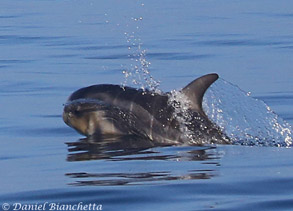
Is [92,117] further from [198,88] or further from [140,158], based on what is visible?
[140,158]

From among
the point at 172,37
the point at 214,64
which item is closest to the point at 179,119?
the point at 214,64

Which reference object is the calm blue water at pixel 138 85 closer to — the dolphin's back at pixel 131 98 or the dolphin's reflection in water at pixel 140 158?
the dolphin's reflection in water at pixel 140 158

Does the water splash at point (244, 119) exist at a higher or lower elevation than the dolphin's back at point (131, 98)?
lower

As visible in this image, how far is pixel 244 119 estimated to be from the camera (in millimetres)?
11906

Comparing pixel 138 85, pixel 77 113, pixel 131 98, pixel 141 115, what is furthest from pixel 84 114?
pixel 138 85

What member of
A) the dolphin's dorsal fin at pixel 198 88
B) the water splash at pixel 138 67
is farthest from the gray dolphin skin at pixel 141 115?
the water splash at pixel 138 67

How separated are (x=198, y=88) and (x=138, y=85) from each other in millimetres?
3843

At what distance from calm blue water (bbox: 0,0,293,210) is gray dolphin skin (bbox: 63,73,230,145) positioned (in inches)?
11.9

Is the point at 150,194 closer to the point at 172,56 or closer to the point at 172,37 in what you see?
the point at 172,56

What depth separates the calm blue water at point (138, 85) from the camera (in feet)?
26.5

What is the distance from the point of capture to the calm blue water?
8.06 meters

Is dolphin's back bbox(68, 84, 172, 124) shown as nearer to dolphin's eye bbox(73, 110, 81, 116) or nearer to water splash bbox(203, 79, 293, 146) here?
dolphin's eye bbox(73, 110, 81, 116)

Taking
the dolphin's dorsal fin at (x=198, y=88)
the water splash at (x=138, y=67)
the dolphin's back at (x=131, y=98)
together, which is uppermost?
the dolphin's dorsal fin at (x=198, y=88)

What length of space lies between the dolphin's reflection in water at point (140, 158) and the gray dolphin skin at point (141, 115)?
202 mm
